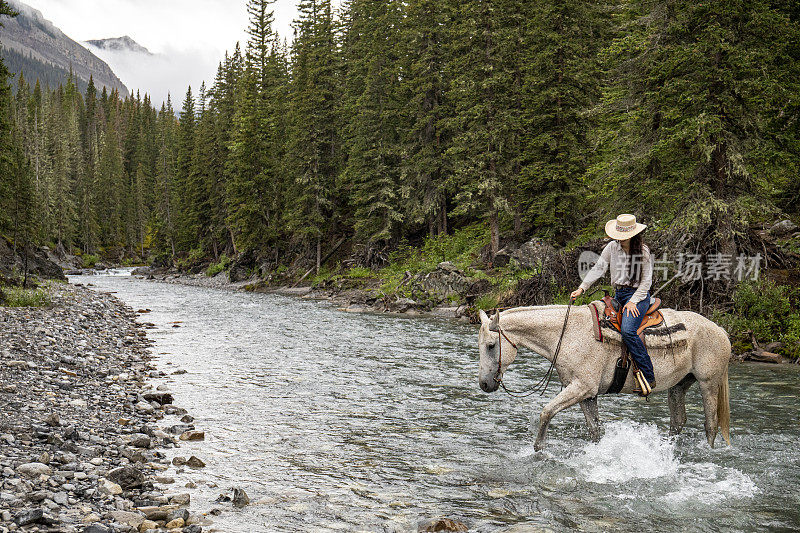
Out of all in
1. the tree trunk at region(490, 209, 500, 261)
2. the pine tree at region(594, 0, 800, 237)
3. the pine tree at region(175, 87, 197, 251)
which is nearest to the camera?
the pine tree at region(594, 0, 800, 237)

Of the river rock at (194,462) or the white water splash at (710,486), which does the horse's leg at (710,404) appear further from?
the river rock at (194,462)

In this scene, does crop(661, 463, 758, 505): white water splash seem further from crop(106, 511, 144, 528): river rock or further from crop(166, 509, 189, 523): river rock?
crop(106, 511, 144, 528): river rock

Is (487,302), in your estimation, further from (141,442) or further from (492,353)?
(141,442)

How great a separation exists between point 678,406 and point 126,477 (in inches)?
317

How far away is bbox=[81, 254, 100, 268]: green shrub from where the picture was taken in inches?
3137

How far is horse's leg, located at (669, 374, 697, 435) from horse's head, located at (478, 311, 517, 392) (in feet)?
9.85

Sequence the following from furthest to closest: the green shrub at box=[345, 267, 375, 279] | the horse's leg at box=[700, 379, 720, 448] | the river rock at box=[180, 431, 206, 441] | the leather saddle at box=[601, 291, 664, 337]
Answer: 1. the green shrub at box=[345, 267, 375, 279]
2. the river rock at box=[180, 431, 206, 441]
3. the horse's leg at box=[700, 379, 720, 448]
4. the leather saddle at box=[601, 291, 664, 337]

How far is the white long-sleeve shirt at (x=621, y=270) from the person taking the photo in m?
7.64

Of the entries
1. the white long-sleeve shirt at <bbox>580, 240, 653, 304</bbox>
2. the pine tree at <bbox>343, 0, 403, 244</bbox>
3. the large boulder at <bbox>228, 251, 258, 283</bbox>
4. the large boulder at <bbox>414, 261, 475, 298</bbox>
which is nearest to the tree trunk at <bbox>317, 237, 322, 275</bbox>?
the pine tree at <bbox>343, 0, 403, 244</bbox>

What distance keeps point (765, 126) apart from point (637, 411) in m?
12.8

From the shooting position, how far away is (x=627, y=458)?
747cm

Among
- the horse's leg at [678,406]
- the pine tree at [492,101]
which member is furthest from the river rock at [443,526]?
the pine tree at [492,101]

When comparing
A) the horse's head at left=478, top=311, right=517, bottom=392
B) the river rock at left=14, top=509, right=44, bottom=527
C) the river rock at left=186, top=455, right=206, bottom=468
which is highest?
the horse's head at left=478, top=311, right=517, bottom=392

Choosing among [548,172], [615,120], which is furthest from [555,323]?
[548,172]
